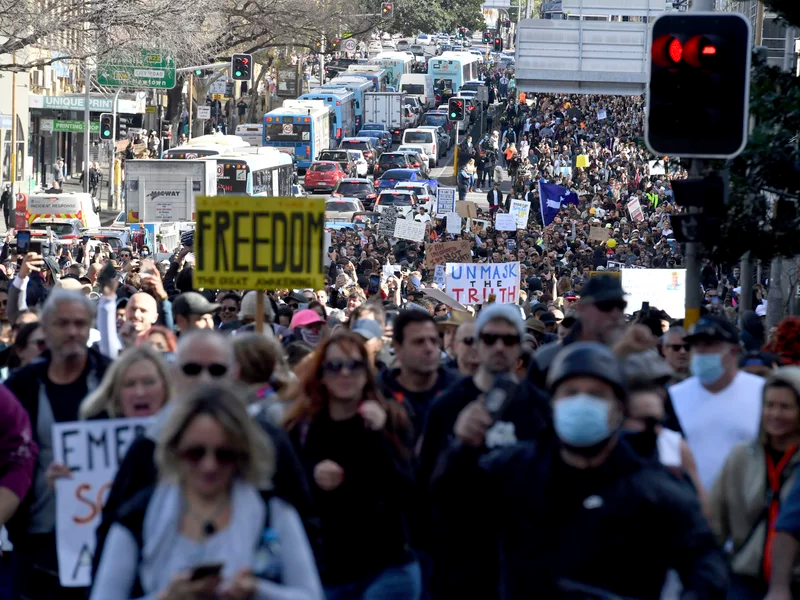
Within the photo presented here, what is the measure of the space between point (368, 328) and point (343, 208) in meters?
36.2

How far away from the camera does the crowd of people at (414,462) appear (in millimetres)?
4234

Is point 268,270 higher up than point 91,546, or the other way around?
point 268,270

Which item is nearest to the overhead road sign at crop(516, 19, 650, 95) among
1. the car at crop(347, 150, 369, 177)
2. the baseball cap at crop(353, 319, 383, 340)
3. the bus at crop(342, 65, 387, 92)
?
the car at crop(347, 150, 369, 177)

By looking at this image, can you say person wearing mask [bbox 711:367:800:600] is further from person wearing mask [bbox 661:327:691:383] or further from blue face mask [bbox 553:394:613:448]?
person wearing mask [bbox 661:327:691:383]

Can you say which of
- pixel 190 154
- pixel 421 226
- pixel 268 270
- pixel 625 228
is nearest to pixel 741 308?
pixel 268 270

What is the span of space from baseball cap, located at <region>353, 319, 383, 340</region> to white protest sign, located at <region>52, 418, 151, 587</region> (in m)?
3.35

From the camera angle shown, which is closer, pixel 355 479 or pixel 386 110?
pixel 355 479

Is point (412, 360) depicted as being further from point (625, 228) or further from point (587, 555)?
point (625, 228)

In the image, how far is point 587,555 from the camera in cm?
447

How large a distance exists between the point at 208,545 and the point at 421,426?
282 cm

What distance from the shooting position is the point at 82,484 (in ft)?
20.0

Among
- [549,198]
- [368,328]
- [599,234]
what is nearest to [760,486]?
[368,328]

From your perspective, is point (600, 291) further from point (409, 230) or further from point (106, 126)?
point (106, 126)

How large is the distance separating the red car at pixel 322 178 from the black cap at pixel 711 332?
4896 centimetres
